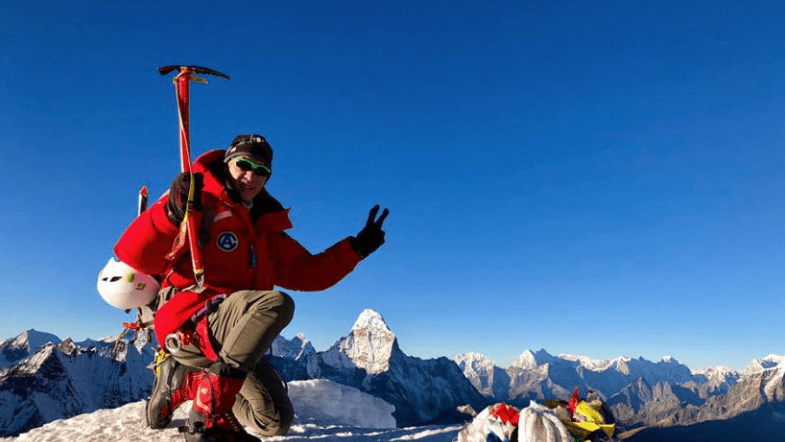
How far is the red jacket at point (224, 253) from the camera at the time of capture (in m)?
5.17

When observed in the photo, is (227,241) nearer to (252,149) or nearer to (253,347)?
(252,149)

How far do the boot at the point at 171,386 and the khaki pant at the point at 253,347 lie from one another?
49 centimetres

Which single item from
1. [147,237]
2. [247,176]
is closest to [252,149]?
[247,176]

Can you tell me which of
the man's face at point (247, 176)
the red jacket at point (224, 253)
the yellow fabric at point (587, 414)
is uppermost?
the man's face at point (247, 176)

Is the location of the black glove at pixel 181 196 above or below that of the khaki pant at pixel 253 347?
above

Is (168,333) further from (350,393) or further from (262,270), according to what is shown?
(350,393)

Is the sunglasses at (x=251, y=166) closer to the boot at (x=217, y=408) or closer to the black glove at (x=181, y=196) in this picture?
the black glove at (x=181, y=196)

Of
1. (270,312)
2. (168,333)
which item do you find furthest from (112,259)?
(270,312)

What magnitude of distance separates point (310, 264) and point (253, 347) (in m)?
2.30

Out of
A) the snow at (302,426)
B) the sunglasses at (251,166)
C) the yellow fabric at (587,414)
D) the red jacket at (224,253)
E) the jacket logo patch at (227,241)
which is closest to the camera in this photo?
the red jacket at (224,253)

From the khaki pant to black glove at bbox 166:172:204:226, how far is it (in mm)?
1014

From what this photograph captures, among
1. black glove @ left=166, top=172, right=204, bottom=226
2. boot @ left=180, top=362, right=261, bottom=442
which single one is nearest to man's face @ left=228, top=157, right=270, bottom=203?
black glove @ left=166, top=172, right=204, bottom=226

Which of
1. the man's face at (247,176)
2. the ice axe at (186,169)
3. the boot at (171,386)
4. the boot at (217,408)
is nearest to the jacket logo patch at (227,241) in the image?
the ice axe at (186,169)

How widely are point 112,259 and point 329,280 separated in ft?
11.3
